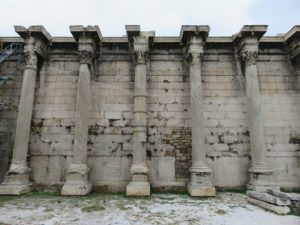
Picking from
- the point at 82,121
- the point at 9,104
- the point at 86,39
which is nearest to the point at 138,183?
the point at 82,121

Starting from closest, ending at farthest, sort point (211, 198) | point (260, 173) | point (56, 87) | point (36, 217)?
point (36, 217)
point (211, 198)
point (260, 173)
point (56, 87)

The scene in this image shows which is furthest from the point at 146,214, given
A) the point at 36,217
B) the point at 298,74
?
the point at 298,74

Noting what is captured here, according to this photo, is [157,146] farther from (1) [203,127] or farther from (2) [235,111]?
(2) [235,111]

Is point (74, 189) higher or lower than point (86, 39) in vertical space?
lower

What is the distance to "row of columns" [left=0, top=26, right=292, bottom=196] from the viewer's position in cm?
794

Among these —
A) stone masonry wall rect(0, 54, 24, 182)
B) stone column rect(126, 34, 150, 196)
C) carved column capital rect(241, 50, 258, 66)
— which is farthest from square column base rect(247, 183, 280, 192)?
stone masonry wall rect(0, 54, 24, 182)

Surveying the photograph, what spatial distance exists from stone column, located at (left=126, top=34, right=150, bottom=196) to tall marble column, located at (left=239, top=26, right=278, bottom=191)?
12.8 ft

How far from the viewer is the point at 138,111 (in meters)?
8.60

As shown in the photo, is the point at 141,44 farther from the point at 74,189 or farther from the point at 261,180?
the point at 261,180

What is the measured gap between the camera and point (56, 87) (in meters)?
9.60

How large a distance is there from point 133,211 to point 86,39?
6.70 meters

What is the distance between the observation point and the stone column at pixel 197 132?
782cm

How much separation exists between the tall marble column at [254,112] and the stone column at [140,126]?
3891 mm

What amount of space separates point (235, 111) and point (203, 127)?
1.80m
